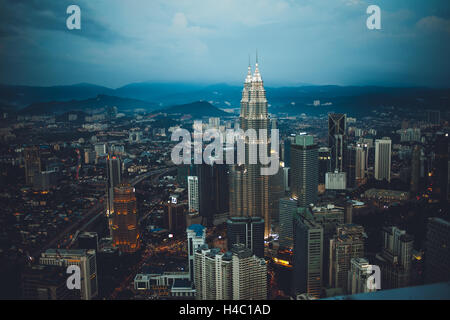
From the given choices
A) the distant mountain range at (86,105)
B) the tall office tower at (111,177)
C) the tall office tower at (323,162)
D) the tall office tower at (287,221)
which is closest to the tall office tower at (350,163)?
the tall office tower at (323,162)

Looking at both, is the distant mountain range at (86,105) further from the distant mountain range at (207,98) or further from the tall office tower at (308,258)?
the tall office tower at (308,258)

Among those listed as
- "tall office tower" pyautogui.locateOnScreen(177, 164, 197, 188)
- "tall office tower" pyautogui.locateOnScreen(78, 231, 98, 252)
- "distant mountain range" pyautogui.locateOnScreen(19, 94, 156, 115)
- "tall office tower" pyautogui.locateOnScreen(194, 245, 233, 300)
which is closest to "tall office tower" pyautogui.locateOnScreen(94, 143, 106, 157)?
"distant mountain range" pyautogui.locateOnScreen(19, 94, 156, 115)

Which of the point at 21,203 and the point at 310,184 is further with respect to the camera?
the point at 310,184

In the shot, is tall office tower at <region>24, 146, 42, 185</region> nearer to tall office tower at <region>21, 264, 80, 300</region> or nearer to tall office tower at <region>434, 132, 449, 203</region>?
tall office tower at <region>21, 264, 80, 300</region>

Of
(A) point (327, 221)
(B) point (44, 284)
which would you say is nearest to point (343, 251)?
(A) point (327, 221)

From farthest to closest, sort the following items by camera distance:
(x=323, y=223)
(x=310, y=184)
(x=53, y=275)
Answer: (x=310, y=184)
(x=323, y=223)
(x=53, y=275)
